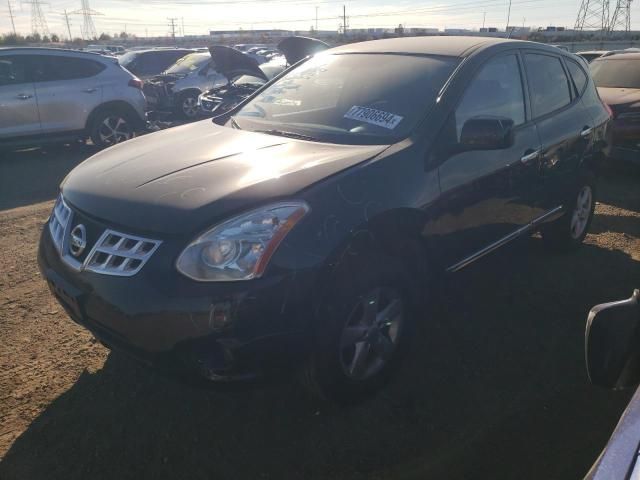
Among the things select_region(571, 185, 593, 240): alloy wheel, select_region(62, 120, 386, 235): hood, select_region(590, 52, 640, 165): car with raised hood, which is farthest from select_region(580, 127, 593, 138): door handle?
select_region(62, 120, 386, 235): hood

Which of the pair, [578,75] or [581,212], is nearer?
[578,75]

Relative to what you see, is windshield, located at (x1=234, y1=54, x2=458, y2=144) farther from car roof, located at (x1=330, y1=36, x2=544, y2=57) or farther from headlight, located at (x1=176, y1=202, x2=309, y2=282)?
headlight, located at (x1=176, y1=202, x2=309, y2=282)

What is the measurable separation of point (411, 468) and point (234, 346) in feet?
3.20

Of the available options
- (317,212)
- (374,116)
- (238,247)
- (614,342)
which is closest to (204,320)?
(238,247)

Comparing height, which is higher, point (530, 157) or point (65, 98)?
point (530, 157)

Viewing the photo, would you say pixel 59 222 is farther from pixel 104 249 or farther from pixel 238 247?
pixel 238 247

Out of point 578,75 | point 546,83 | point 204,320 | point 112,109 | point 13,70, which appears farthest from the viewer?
point 112,109

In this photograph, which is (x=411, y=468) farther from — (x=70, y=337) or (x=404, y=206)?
(x=70, y=337)

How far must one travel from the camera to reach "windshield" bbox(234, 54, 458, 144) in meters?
2.99

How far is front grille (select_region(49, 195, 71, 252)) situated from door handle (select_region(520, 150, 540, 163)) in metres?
2.70

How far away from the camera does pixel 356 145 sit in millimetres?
2863

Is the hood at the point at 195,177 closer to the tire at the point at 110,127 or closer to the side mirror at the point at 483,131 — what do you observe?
the side mirror at the point at 483,131

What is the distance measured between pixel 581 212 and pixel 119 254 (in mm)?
3936

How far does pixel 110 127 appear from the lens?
29.1 ft
